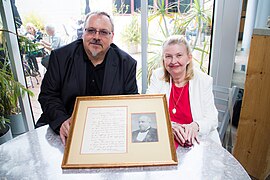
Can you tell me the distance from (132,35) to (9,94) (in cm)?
120

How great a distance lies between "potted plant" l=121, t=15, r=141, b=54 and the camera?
86.3 inches

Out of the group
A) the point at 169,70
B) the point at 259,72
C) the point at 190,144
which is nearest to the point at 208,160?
the point at 190,144

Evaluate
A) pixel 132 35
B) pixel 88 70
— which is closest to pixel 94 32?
pixel 88 70

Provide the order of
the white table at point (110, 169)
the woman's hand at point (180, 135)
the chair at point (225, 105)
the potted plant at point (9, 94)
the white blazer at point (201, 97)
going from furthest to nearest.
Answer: the potted plant at point (9, 94)
the chair at point (225, 105)
the white blazer at point (201, 97)
the woman's hand at point (180, 135)
the white table at point (110, 169)

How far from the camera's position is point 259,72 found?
64.0 inches

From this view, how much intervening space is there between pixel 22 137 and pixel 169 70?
90cm

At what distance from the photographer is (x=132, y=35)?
88.6 inches

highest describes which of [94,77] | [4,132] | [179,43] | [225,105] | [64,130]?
[179,43]

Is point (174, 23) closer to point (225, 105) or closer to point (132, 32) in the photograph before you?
point (132, 32)

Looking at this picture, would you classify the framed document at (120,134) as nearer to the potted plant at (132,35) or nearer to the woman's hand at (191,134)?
the woman's hand at (191,134)

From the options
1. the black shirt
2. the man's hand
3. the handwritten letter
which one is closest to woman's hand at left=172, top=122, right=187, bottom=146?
the handwritten letter

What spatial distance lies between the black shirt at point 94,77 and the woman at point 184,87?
13.8 inches

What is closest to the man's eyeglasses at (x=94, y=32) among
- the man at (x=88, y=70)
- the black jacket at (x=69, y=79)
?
the man at (x=88, y=70)

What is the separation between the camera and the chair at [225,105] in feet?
5.34
